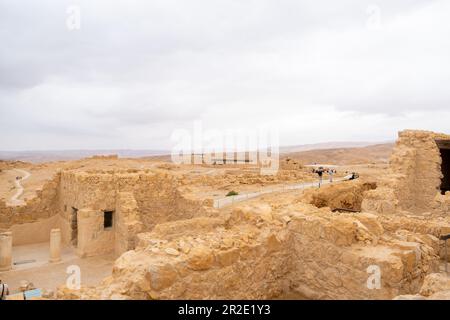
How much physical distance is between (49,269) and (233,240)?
8.29 metres

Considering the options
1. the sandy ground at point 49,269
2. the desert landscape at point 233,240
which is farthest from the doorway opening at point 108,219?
the sandy ground at point 49,269

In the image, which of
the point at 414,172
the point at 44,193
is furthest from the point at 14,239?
the point at 414,172

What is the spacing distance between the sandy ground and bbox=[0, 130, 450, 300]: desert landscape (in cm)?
4

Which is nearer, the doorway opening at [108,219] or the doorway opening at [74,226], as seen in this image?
the doorway opening at [108,219]

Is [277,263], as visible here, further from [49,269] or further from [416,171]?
[416,171]

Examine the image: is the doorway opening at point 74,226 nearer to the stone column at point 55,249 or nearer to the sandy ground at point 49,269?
the sandy ground at point 49,269

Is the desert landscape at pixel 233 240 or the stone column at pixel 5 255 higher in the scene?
the desert landscape at pixel 233 240

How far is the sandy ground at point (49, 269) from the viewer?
9.44 metres

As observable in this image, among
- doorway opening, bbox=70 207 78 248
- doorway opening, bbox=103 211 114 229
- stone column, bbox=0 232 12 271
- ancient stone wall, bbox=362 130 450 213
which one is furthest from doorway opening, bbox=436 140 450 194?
stone column, bbox=0 232 12 271

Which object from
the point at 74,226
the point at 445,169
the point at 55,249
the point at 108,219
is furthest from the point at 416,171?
the point at 55,249

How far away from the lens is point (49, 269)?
10391 millimetres

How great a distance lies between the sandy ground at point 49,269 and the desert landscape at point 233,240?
4cm

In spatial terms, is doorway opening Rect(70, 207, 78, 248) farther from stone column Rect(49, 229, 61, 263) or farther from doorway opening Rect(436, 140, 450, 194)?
doorway opening Rect(436, 140, 450, 194)

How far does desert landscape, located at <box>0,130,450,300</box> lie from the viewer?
178 inches
